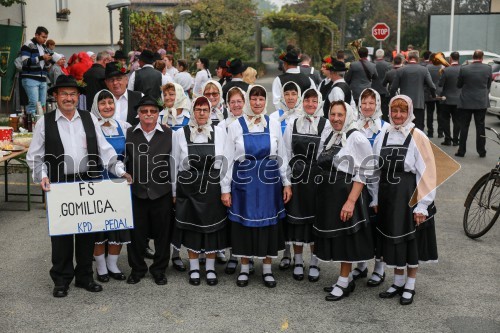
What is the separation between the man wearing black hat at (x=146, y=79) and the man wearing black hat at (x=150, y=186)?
15.2 ft

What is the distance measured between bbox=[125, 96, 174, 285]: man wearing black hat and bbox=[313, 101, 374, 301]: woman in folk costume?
1.47m

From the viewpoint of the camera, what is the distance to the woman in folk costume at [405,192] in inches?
230

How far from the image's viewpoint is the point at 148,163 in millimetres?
6297

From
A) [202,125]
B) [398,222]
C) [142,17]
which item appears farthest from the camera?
[142,17]

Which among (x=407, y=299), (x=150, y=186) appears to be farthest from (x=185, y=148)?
(x=407, y=299)

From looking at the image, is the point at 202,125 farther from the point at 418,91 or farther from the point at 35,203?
the point at 418,91

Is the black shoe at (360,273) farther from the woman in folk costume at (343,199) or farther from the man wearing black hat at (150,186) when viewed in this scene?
the man wearing black hat at (150,186)

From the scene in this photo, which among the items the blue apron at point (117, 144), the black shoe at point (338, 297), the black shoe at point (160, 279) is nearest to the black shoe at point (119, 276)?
the black shoe at point (160, 279)

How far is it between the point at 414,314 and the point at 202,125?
8.46 ft

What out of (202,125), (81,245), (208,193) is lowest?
(81,245)

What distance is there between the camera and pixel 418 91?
1404 centimetres

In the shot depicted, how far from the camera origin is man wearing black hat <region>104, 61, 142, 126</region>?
7.60 metres

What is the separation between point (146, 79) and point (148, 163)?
4958mm

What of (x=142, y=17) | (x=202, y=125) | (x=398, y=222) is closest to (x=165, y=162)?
(x=202, y=125)
